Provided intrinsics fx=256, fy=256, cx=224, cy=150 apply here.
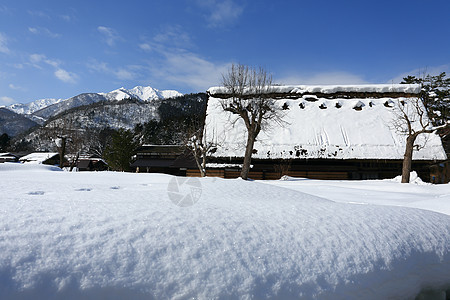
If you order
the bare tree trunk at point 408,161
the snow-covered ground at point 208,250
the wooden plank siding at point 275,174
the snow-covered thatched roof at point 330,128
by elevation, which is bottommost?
the wooden plank siding at point 275,174

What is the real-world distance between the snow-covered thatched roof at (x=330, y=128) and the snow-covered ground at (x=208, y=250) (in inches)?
531

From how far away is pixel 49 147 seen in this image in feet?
276

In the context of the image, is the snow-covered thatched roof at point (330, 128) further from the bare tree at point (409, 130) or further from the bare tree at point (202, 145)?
the bare tree at point (409, 130)

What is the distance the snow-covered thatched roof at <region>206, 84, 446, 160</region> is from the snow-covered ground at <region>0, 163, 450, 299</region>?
13.5 meters

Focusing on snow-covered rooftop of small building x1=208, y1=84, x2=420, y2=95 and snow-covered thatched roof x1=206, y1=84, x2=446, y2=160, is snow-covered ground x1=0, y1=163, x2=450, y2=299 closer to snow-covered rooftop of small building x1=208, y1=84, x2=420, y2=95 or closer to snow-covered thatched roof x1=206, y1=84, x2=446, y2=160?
snow-covered thatched roof x1=206, y1=84, x2=446, y2=160

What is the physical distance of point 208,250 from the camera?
1.74 metres

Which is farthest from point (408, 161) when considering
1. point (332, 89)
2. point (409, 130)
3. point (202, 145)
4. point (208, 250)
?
point (208, 250)

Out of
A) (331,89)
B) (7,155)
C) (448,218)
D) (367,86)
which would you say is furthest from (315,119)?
(7,155)

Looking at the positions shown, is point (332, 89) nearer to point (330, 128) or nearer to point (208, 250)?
point (330, 128)

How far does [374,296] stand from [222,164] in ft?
47.5

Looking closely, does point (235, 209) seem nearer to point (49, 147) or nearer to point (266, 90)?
point (266, 90)

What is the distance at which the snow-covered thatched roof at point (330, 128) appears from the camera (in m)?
15.5

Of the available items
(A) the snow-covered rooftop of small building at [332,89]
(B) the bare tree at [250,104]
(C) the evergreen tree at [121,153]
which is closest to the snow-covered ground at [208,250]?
(B) the bare tree at [250,104]

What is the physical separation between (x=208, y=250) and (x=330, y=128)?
1748 centimetres
